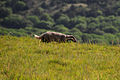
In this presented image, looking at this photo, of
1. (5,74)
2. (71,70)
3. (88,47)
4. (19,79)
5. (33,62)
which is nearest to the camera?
(19,79)

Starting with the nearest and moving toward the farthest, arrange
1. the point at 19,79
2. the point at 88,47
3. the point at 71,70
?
the point at 19,79
the point at 71,70
the point at 88,47

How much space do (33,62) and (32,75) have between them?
4.56 feet

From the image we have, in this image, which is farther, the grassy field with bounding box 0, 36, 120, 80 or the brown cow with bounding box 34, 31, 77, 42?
the brown cow with bounding box 34, 31, 77, 42

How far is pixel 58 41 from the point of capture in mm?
10961

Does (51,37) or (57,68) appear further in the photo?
(51,37)

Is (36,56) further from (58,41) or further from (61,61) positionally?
(58,41)

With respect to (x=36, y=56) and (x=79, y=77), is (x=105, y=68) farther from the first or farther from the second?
(x=36, y=56)

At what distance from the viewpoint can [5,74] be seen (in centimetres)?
560

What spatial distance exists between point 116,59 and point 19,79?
144 inches

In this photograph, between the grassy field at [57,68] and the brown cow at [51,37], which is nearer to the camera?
the grassy field at [57,68]

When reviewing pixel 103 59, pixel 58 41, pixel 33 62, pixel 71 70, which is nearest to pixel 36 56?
pixel 33 62

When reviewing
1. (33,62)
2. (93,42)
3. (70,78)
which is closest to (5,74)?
(33,62)

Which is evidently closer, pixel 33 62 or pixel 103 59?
pixel 33 62

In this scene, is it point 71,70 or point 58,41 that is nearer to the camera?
point 71,70
